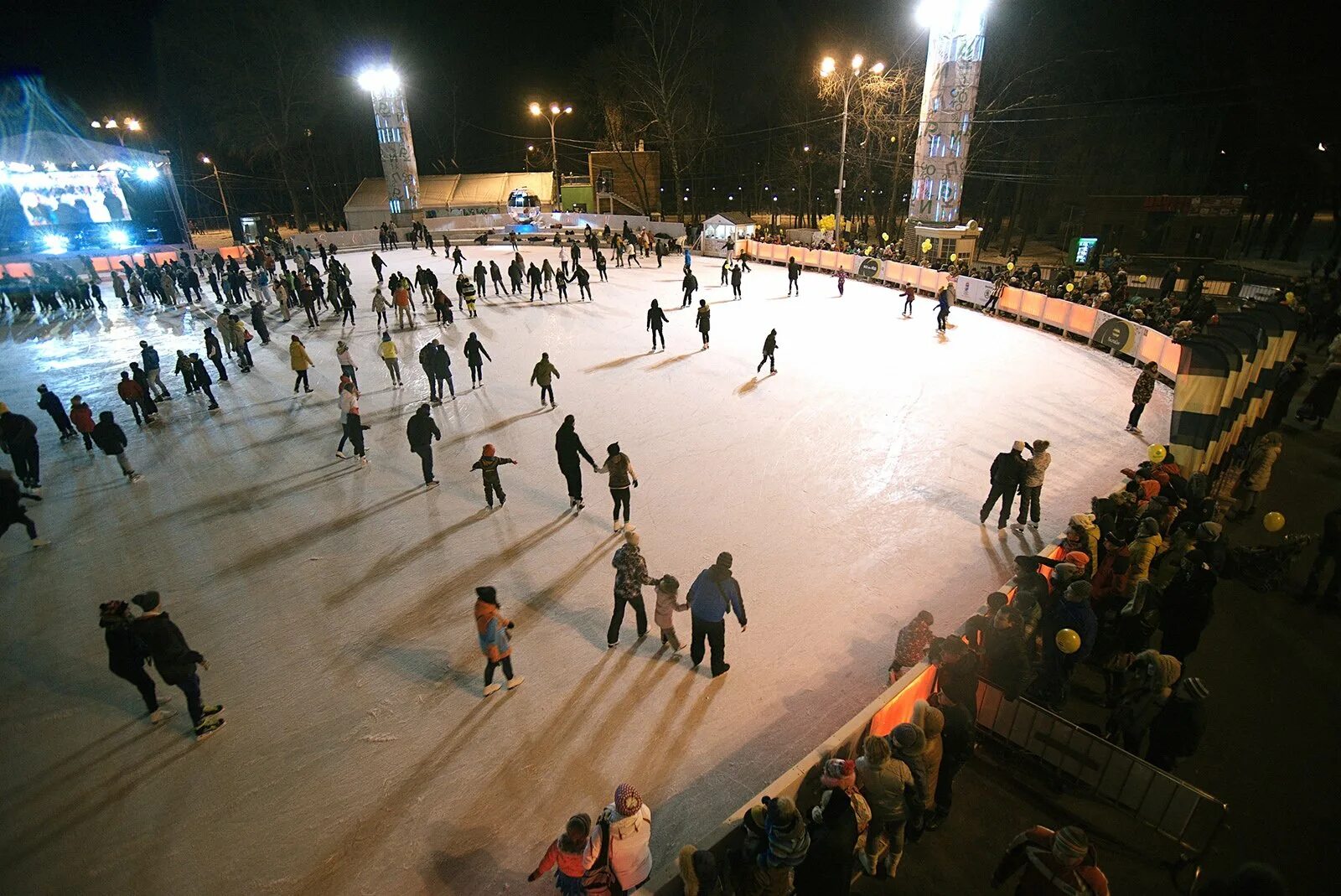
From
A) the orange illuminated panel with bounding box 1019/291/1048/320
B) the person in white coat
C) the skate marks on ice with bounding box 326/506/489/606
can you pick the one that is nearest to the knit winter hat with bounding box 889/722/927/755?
the person in white coat

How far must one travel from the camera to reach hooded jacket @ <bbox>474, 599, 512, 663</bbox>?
206 inches

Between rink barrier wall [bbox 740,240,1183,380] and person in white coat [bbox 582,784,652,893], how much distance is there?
9.61 m

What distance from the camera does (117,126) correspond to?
41438mm

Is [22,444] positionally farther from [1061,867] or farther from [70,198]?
[70,198]

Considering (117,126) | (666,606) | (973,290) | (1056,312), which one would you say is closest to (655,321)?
(666,606)

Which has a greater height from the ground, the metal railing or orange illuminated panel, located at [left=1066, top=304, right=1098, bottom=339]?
orange illuminated panel, located at [left=1066, top=304, right=1098, bottom=339]

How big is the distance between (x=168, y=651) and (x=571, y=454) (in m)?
4.34

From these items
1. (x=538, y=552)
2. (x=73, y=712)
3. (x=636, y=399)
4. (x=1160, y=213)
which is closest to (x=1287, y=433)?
(x=636, y=399)

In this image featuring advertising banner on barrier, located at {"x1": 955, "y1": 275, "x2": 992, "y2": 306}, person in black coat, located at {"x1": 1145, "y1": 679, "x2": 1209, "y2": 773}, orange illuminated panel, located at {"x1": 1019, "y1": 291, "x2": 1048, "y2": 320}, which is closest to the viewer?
person in black coat, located at {"x1": 1145, "y1": 679, "x2": 1209, "y2": 773}

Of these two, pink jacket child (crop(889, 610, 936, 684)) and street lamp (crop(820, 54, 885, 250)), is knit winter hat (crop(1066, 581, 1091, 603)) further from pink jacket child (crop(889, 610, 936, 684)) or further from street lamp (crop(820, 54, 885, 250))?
street lamp (crop(820, 54, 885, 250))

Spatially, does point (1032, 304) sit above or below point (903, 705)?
above

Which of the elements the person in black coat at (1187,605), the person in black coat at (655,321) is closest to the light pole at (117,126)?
the person in black coat at (655,321)

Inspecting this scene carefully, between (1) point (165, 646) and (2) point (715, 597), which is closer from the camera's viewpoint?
(1) point (165, 646)

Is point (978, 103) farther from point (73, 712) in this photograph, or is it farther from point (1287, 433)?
point (73, 712)
